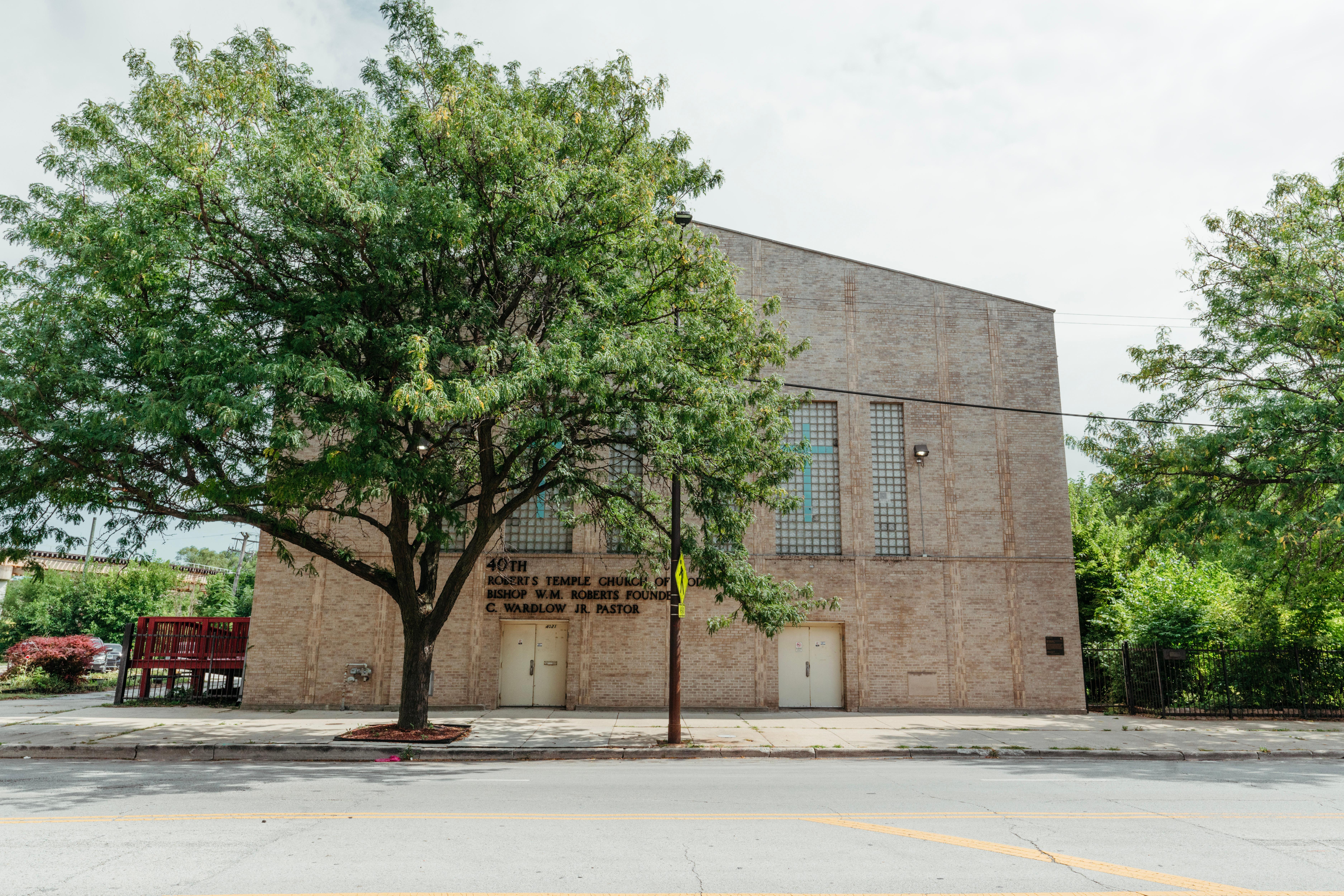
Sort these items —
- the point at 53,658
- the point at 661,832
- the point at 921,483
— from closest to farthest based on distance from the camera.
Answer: the point at 661,832 → the point at 921,483 → the point at 53,658

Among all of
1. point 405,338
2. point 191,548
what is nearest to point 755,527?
point 405,338

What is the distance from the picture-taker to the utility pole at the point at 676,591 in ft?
47.3

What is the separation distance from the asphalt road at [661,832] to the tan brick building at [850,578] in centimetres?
811

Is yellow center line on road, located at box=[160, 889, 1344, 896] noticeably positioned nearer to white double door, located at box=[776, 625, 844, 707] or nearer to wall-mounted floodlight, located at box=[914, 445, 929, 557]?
white double door, located at box=[776, 625, 844, 707]

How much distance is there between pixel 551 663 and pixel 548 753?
6.73 meters

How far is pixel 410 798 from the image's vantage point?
9.02 m

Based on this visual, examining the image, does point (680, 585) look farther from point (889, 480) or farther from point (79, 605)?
point (79, 605)

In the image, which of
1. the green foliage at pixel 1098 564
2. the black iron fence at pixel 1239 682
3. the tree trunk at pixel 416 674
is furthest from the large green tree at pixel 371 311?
the green foliage at pixel 1098 564

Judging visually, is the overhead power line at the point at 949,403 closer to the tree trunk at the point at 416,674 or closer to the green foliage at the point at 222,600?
the tree trunk at the point at 416,674

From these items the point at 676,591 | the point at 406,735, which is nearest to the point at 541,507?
the point at 676,591

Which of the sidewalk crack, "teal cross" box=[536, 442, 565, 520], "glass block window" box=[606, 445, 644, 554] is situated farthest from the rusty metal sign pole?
the sidewalk crack

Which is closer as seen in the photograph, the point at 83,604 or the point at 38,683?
the point at 38,683

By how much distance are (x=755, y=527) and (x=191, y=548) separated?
90.1 meters

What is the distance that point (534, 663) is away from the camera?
20.2 metres
